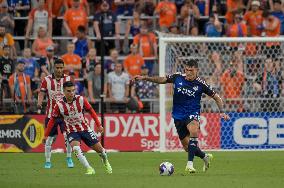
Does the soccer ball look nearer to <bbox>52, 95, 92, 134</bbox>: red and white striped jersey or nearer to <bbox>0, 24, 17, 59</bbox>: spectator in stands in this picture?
<bbox>52, 95, 92, 134</bbox>: red and white striped jersey

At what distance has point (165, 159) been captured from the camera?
2062 centimetres

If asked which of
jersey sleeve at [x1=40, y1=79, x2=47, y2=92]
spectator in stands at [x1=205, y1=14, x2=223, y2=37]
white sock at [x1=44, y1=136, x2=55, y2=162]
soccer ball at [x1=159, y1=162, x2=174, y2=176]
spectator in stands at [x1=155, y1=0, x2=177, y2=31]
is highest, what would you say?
spectator in stands at [x1=155, y1=0, x2=177, y2=31]

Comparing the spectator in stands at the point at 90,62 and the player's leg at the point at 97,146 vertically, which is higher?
the spectator in stands at the point at 90,62

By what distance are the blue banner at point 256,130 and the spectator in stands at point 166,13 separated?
15.3 ft

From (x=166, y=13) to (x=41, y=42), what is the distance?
150 inches

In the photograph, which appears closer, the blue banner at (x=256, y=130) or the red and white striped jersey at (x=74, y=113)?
the red and white striped jersey at (x=74, y=113)

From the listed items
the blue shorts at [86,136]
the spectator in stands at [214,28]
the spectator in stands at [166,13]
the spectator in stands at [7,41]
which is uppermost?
the spectator in stands at [166,13]

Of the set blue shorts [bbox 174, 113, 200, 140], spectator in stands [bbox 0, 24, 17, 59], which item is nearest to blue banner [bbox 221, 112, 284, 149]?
spectator in stands [bbox 0, 24, 17, 59]

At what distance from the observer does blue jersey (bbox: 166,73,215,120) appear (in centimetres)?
1703

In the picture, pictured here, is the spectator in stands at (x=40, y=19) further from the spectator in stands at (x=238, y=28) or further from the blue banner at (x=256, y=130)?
the blue banner at (x=256, y=130)

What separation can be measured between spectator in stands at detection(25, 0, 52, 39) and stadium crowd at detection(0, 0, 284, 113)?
0.03 metres

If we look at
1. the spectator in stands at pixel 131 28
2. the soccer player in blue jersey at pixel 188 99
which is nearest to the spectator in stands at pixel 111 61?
the spectator in stands at pixel 131 28

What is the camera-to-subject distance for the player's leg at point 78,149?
53.1 feet

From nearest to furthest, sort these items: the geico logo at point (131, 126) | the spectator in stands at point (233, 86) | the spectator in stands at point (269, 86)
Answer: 1. the spectator in stands at point (269, 86)
2. the spectator in stands at point (233, 86)
3. the geico logo at point (131, 126)
